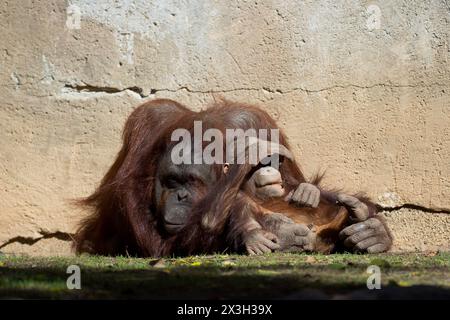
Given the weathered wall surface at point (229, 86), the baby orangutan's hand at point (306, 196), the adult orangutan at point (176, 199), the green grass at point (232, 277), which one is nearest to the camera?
the green grass at point (232, 277)

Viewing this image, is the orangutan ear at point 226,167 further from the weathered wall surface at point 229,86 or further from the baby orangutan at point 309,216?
the weathered wall surface at point 229,86

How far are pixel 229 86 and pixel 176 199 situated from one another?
3.02ft

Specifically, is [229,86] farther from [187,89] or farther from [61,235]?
[61,235]

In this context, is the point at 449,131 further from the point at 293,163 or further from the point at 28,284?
the point at 28,284

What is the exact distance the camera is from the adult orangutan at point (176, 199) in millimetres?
4367

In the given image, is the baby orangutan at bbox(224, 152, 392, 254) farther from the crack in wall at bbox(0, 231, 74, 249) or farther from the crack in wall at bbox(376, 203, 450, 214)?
the crack in wall at bbox(0, 231, 74, 249)

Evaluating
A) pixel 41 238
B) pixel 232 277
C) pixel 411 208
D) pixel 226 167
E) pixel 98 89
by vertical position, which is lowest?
pixel 41 238

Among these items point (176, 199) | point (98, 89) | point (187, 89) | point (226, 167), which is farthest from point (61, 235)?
point (226, 167)

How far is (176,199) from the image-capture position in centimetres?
456

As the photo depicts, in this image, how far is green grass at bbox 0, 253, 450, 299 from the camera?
280 centimetres

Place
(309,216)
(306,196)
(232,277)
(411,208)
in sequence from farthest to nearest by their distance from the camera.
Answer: (411,208), (309,216), (306,196), (232,277)

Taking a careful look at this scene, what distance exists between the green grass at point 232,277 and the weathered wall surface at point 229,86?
1.05 metres

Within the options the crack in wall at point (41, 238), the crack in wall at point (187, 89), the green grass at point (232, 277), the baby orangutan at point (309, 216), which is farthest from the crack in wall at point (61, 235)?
the green grass at point (232, 277)

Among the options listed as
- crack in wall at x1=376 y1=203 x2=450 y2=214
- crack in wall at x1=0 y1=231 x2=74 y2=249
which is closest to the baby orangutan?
crack in wall at x1=376 y1=203 x2=450 y2=214
